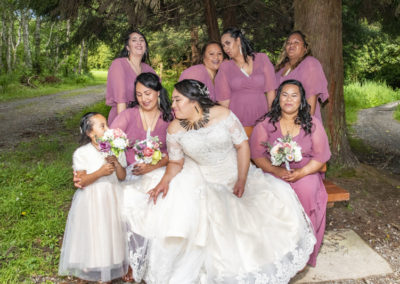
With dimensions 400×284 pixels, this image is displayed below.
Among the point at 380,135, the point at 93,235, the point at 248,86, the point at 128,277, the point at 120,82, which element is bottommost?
the point at 380,135

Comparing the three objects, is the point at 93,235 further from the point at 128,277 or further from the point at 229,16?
the point at 229,16

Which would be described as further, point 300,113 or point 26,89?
point 26,89

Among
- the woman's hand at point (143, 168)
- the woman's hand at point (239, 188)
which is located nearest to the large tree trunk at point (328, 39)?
the woman's hand at point (239, 188)

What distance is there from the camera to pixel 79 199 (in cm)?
302

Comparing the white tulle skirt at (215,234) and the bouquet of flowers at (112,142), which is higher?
the bouquet of flowers at (112,142)

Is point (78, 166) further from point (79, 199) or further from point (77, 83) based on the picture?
point (77, 83)

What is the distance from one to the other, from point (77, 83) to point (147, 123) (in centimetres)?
2267

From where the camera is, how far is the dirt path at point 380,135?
714 cm

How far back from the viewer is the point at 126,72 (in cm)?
407

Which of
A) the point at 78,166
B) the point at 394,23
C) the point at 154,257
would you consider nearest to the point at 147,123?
the point at 78,166

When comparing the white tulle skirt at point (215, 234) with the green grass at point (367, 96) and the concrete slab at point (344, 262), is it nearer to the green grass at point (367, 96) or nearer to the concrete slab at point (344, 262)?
the concrete slab at point (344, 262)

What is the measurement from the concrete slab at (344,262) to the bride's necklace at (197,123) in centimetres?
155

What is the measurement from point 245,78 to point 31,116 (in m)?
9.21

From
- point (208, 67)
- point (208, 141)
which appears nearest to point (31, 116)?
point (208, 67)
